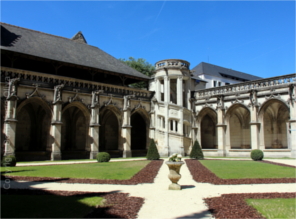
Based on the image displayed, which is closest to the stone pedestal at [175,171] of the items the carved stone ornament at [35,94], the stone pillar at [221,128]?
the carved stone ornament at [35,94]

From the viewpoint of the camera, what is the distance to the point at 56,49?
1038 inches

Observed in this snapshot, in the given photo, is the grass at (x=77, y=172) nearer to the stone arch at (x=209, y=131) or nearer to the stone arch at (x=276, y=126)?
the stone arch at (x=209, y=131)

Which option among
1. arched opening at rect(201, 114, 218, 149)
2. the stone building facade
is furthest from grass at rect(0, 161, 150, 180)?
arched opening at rect(201, 114, 218, 149)

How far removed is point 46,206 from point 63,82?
18.4 m

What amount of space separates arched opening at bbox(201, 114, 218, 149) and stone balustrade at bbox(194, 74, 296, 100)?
437 centimetres

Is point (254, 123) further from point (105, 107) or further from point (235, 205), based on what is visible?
point (235, 205)

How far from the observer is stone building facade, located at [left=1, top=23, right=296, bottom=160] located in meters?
22.5

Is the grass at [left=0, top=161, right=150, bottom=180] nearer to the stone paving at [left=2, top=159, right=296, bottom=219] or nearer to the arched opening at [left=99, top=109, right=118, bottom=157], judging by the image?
the stone paving at [left=2, top=159, right=296, bottom=219]

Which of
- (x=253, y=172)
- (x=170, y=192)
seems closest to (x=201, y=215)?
(x=170, y=192)

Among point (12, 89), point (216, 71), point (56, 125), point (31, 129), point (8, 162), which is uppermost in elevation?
point (216, 71)

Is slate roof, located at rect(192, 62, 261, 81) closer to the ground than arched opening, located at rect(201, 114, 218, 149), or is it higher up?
higher up

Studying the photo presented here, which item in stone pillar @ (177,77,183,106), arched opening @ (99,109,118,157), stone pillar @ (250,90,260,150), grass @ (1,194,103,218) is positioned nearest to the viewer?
grass @ (1,194,103,218)

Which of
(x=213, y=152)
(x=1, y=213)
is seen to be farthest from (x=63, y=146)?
(x=1, y=213)

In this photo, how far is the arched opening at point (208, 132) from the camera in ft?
116
